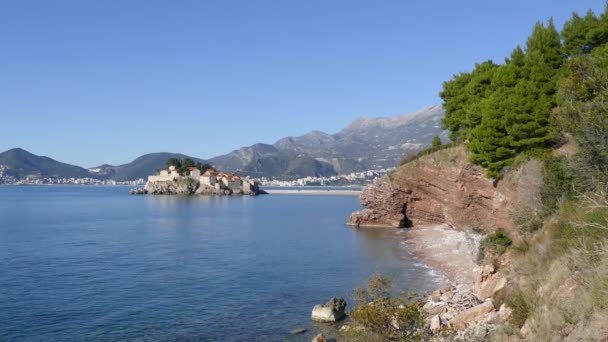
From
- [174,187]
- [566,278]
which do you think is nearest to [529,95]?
[566,278]

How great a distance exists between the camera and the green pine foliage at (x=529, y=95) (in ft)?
110

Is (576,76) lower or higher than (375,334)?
higher

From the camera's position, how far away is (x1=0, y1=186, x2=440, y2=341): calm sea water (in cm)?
2486

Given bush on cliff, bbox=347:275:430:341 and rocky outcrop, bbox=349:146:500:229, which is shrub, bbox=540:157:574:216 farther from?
bush on cliff, bbox=347:275:430:341

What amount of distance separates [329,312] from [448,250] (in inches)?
949

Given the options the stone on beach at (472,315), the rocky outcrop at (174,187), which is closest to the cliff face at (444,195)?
the stone on beach at (472,315)

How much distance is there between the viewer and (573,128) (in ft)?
56.9

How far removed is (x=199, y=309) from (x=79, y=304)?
24.7 ft

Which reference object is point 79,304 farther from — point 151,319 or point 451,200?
point 451,200

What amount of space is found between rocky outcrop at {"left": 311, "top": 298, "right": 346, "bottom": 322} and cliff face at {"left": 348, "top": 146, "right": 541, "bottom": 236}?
11.9 meters

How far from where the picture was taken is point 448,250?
152 feet

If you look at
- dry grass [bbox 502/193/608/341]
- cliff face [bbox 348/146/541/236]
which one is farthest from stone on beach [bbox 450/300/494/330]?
cliff face [bbox 348/146/541/236]

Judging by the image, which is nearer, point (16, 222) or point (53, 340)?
point (53, 340)

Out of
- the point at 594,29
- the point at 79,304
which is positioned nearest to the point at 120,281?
the point at 79,304
